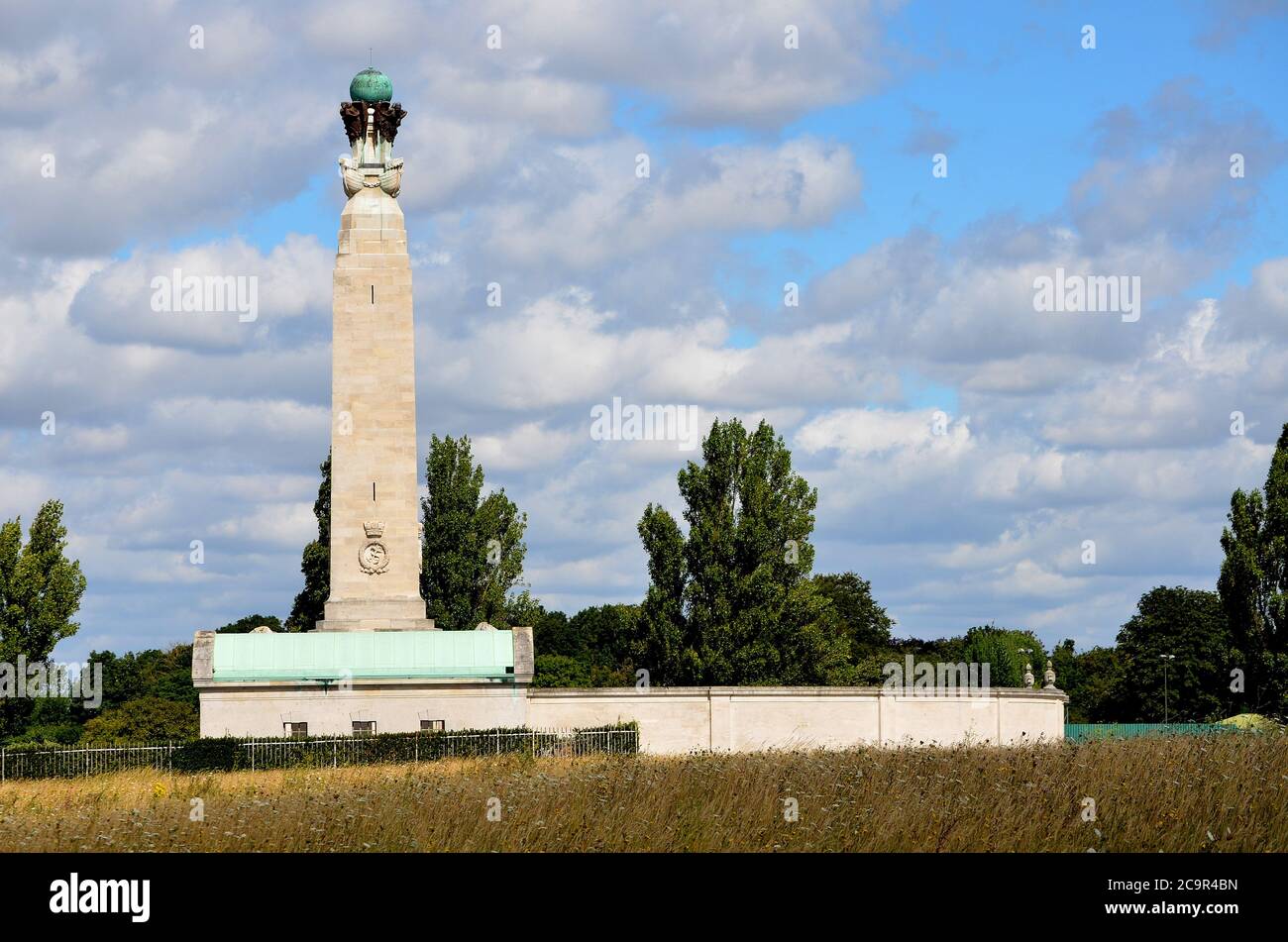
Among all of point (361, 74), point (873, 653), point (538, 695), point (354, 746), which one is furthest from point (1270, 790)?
point (873, 653)

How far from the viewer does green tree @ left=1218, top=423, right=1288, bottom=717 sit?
6175 cm

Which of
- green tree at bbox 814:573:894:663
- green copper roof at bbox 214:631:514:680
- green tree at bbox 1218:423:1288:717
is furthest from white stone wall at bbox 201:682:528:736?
green tree at bbox 814:573:894:663

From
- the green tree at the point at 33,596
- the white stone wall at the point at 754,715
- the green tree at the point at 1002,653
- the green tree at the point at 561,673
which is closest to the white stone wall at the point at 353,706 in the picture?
the white stone wall at the point at 754,715

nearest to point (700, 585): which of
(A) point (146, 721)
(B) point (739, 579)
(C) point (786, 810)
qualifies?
(B) point (739, 579)

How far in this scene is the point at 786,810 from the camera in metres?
21.1

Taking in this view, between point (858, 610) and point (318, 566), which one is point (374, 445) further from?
point (858, 610)

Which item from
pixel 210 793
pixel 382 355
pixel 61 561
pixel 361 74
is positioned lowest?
pixel 210 793

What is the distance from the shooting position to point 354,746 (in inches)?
1624

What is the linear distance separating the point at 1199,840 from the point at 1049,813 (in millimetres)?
1915

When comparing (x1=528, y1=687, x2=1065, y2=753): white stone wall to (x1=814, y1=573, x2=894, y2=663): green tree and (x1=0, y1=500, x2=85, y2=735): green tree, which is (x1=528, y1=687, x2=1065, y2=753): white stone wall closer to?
(x1=0, y1=500, x2=85, y2=735): green tree

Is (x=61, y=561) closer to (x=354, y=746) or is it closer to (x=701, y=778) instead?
(x=354, y=746)

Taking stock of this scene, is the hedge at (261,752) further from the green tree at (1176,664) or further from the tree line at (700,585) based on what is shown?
the green tree at (1176,664)

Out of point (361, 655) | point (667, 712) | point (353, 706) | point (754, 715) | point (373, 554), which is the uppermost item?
point (373, 554)

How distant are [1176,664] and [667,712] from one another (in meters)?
52.5
